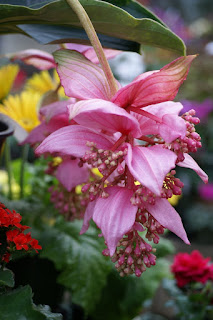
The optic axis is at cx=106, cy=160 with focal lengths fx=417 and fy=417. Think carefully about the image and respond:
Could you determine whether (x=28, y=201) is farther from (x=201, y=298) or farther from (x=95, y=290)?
(x=201, y=298)

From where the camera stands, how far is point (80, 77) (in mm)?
349

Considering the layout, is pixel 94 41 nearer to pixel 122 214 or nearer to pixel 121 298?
pixel 122 214

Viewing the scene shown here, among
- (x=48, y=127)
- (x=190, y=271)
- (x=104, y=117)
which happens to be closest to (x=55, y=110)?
(x=48, y=127)

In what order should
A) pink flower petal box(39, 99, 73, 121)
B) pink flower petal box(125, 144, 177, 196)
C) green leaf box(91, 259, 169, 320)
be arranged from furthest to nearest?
green leaf box(91, 259, 169, 320), pink flower petal box(39, 99, 73, 121), pink flower petal box(125, 144, 177, 196)

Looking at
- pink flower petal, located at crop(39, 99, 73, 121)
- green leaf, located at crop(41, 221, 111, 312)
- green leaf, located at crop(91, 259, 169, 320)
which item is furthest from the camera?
green leaf, located at crop(91, 259, 169, 320)

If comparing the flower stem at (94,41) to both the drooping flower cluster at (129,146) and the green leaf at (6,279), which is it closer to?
the drooping flower cluster at (129,146)

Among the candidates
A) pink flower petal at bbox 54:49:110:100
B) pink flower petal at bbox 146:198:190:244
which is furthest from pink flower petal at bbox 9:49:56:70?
pink flower petal at bbox 146:198:190:244

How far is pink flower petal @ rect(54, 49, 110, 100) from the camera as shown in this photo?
0.34 meters

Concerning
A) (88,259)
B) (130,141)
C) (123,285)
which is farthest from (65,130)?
(123,285)

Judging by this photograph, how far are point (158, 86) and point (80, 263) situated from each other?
1.01 feet

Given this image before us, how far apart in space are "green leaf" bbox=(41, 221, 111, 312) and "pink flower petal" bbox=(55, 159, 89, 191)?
14 centimetres

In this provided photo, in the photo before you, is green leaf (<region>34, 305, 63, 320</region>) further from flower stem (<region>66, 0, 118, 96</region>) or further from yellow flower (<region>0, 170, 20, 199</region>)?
yellow flower (<region>0, 170, 20, 199</region>)

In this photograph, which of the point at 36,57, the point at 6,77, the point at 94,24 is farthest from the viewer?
the point at 6,77

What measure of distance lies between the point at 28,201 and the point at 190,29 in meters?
2.80
